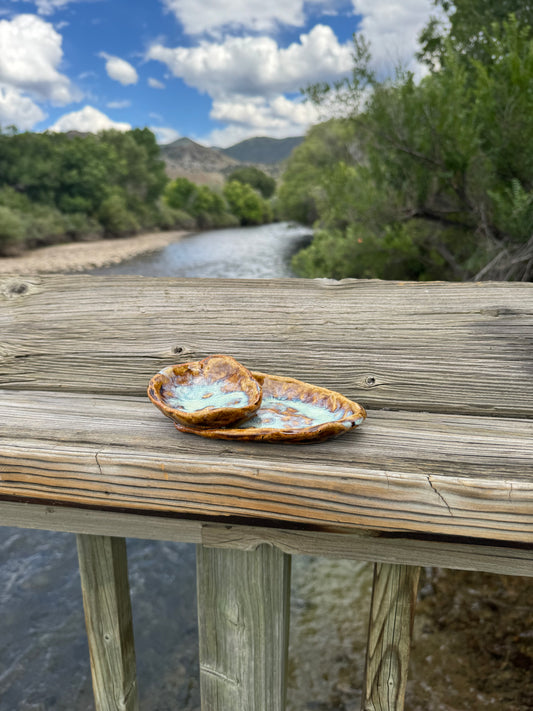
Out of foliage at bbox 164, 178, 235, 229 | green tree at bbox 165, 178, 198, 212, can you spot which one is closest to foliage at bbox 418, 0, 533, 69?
foliage at bbox 164, 178, 235, 229

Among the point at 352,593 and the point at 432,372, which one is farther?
the point at 352,593

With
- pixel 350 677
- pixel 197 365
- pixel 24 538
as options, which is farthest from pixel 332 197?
pixel 197 365

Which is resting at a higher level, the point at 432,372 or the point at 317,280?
the point at 317,280

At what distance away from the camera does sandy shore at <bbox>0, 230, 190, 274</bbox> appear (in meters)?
19.9

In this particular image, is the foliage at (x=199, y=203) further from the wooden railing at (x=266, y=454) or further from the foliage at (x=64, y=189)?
the wooden railing at (x=266, y=454)

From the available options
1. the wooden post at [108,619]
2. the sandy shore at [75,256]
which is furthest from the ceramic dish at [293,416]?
the sandy shore at [75,256]

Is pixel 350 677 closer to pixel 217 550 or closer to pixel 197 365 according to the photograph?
pixel 217 550

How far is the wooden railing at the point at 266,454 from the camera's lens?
828mm

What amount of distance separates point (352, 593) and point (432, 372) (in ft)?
8.28

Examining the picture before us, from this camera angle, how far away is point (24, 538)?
13.2ft

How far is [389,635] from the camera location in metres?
1.12

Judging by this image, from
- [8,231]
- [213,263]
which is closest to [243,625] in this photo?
[213,263]

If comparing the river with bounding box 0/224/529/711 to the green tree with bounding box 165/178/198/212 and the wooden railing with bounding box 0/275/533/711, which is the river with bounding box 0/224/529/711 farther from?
the green tree with bounding box 165/178/198/212

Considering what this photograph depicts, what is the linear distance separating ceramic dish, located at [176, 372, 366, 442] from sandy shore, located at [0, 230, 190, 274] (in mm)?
16563
